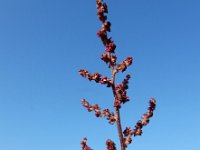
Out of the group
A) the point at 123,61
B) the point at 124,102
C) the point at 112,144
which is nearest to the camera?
the point at 112,144

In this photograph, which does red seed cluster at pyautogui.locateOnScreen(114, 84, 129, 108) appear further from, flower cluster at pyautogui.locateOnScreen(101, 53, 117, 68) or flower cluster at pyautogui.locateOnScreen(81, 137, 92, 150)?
flower cluster at pyautogui.locateOnScreen(81, 137, 92, 150)

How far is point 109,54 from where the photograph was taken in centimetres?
877

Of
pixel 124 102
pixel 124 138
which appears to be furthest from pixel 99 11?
pixel 124 138

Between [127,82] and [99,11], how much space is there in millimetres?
2155

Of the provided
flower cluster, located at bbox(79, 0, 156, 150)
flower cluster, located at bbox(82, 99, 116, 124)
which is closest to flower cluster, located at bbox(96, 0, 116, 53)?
flower cluster, located at bbox(79, 0, 156, 150)

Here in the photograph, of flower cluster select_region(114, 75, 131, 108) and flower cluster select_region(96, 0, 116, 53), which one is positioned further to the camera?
flower cluster select_region(96, 0, 116, 53)

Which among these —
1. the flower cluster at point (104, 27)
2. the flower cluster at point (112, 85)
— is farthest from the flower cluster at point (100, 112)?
the flower cluster at point (104, 27)

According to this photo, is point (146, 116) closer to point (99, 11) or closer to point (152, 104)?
point (152, 104)

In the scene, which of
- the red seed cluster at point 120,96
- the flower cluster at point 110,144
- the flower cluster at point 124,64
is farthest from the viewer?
the flower cluster at point 124,64

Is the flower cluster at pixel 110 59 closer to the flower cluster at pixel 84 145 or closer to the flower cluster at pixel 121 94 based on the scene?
the flower cluster at pixel 121 94

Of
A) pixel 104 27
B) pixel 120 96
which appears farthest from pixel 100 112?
pixel 104 27

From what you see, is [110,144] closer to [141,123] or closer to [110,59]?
[141,123]

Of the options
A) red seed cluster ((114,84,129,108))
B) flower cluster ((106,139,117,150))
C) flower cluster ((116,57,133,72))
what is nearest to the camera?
flower cluster ((106,139,117,150))

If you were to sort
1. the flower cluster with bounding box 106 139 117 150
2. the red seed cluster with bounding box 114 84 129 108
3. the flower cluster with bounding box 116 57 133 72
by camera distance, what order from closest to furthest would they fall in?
the flower cluster with bounding box 106 139 117 150 < the red seed cluster with bounding box 114 84 129 108 < the flower cluster with bounding box 116 57 133 72
